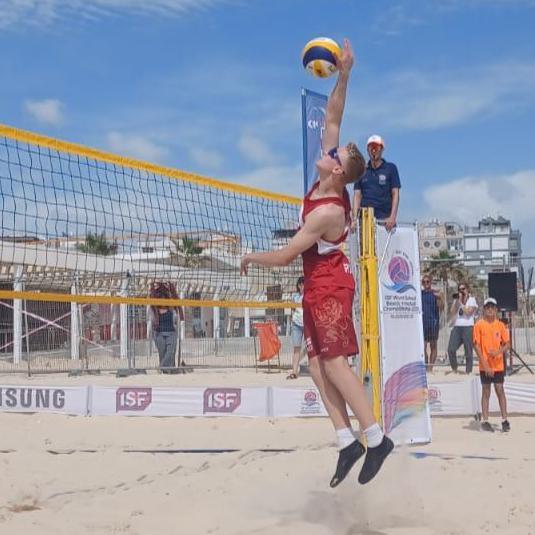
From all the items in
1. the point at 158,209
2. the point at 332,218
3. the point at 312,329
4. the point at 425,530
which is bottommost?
the point at 425,530

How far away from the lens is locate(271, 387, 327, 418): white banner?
10484 mm

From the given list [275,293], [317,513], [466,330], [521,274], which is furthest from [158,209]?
[521,274]

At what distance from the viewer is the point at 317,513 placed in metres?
5.41

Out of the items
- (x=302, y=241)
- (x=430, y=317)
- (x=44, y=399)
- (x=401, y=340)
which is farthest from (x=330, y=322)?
(x=430, y=317)

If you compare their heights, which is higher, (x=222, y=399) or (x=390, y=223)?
(x=390, y=223)

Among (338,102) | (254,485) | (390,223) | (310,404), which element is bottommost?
(254,485)

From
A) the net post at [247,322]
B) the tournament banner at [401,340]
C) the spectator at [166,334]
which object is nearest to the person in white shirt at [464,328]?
the spectator at [166,334]

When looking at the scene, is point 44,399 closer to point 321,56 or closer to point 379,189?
point 379,189

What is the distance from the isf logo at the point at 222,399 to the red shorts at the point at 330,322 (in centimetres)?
557

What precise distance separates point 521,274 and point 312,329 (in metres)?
11.9

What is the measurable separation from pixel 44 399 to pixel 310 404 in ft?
10.7

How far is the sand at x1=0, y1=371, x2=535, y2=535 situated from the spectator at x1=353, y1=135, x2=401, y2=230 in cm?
201

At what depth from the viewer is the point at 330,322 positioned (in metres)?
5.04

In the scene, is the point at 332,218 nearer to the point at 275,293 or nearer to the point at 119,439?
the point at 119,439
